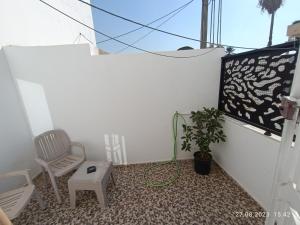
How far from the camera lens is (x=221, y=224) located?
4.81 ft

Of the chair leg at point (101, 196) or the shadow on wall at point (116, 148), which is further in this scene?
the shadow on wall at point (116, 148)

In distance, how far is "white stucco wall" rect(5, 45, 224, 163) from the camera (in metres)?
2.12

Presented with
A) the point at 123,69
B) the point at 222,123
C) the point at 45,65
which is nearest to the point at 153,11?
the point at 123,69

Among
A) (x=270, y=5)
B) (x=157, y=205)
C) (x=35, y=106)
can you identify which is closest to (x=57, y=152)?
(x=35, y=106)

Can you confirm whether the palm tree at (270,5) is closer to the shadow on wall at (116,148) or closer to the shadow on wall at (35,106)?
the shadow on wall at (116,148)

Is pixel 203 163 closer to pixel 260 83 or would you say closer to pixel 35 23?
pixel 260 83

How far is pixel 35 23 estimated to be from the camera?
2.45 m

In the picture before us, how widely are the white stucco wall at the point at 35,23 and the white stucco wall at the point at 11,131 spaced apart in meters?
0.35

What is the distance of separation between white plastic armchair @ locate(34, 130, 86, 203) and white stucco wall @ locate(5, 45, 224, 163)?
18 cm

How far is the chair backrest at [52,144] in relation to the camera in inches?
79.7

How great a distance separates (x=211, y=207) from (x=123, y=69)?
2121mm

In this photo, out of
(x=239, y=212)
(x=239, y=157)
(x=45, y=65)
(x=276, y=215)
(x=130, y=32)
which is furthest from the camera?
(x=130, y=32)

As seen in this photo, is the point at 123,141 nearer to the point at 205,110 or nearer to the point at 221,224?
the point at 205,110

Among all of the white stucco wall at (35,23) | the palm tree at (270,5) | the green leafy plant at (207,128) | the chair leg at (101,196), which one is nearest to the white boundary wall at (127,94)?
the green leafy plant at (207,128)
